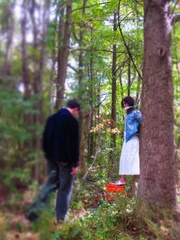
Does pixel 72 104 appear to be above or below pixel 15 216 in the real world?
above

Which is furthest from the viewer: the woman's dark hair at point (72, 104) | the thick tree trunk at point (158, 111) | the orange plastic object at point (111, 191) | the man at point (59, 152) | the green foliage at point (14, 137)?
the orange plastic object at point (111, 191)

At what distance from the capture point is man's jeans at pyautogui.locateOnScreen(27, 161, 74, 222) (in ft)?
3.56

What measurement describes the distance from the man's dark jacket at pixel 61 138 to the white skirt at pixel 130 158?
288 centimetres

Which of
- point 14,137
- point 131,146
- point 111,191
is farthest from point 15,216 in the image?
point 131,146

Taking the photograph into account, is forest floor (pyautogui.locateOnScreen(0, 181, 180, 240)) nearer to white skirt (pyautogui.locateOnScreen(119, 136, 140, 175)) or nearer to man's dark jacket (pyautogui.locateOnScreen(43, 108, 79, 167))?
man's dark jacket (pyautogui.locateOnScreen(43, 108, 79, 167))

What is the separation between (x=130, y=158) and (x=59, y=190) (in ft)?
9.51

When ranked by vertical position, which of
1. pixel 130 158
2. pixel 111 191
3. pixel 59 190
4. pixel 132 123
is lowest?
pixel 111 191

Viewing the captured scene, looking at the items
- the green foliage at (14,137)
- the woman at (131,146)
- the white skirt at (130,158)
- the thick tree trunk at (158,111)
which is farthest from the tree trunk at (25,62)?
the white skirt at (130,158)

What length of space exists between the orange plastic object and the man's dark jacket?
2.58 m

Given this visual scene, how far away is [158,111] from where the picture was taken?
3.28 metres

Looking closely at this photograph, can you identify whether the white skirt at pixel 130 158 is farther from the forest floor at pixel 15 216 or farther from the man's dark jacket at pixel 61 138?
the forest floor at pixel 15 216

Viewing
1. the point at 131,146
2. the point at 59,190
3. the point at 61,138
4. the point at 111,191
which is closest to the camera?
the point at 61,138

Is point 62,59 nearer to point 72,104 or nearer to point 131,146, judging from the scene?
point 72,104

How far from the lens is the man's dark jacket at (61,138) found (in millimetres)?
1114
